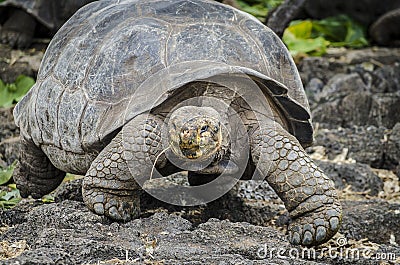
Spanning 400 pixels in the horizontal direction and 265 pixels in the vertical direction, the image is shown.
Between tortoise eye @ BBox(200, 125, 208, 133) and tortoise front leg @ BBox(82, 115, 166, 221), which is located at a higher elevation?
tortoise eye @ BBox(200, 125, 208, 133)

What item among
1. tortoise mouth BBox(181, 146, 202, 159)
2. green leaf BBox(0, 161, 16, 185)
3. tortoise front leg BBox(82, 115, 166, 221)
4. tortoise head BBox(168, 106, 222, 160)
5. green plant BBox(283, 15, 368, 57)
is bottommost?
green plant BBox(283, 15, 368, 57)

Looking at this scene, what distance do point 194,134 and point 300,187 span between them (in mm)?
532

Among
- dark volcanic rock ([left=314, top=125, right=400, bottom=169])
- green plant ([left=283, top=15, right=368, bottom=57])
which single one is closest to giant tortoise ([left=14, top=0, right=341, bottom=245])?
dark volcanic rock ([left=314, top=125, right=400, bottom=169])

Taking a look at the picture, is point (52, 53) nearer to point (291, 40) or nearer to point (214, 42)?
point (214, 42)

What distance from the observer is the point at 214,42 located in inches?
127


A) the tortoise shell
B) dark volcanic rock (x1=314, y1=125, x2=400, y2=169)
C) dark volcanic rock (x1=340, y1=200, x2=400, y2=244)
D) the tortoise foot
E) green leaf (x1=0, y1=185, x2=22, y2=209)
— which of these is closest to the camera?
the tortoise foot

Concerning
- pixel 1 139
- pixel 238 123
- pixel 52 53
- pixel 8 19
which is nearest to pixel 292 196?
pixel 238 123

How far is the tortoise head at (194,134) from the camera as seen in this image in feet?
9.24

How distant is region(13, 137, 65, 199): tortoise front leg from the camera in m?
3.85

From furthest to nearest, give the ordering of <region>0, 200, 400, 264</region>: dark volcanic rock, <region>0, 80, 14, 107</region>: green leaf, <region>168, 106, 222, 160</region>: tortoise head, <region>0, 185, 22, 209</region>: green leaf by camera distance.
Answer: <region>0, 80, 14, 107</region>: green leaf
<region>0, 185, 22, 209</region>: green leaf
<region>168, 106, 222, 160</region>: tortoise head
<region>0, 200, 400, 264</region>: dark volcanic rock

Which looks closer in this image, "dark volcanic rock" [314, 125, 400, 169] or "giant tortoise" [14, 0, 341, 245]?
"giant tortoise" [14, 0, 341, 245]

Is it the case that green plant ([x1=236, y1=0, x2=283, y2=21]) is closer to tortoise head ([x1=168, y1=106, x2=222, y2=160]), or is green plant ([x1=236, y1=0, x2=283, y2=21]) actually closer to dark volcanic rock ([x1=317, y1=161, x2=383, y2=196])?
dark volcanic rock ([x1=317, y1=161, x2=383, y2=196])

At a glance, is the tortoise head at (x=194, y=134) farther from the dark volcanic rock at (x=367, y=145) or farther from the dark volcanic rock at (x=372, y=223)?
the dark volcanic rock at (x=367, y=145)

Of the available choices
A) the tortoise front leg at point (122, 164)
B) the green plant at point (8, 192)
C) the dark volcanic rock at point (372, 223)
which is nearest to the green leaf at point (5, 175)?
the green plant at point (8, 192)
